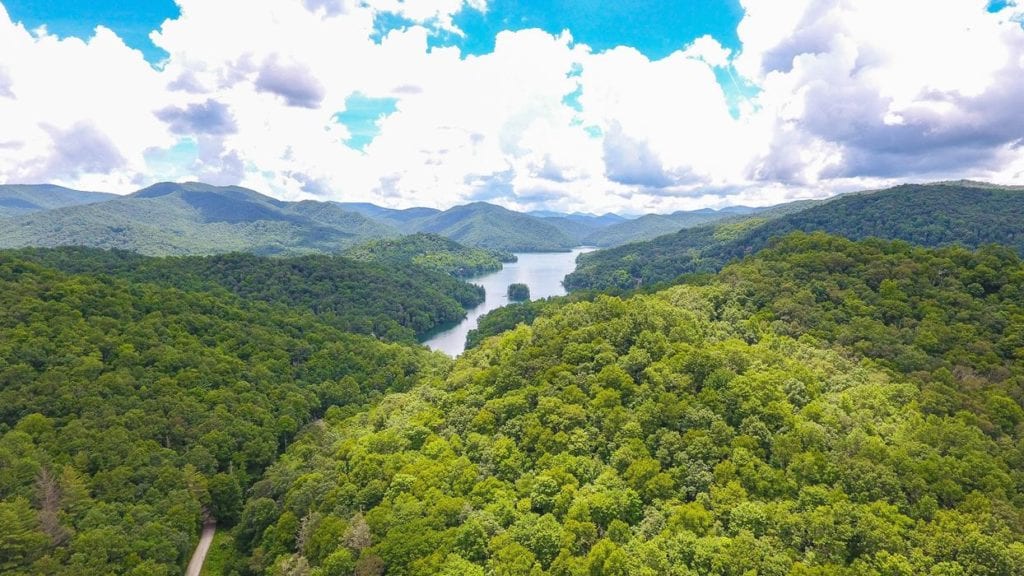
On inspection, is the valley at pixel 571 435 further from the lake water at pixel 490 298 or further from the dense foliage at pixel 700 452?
→ the lake water at pixel 490 298

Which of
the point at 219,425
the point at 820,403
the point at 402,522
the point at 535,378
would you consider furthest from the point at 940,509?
the point at 219,425

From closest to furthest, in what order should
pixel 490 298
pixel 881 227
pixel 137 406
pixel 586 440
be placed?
pixel 586 440 → pixel 137 406 → pixel 881 227 → pixel 490 298

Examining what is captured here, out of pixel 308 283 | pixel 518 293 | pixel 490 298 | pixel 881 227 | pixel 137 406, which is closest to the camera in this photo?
pixel 137 406

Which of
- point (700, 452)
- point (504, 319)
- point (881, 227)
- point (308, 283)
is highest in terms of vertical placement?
point (881, 227)

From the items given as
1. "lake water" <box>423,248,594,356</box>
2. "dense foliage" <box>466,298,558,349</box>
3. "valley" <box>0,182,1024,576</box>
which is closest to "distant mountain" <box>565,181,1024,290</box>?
"lake water" <box>423,248,594,356</box>

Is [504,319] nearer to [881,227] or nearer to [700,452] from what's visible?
[700,452]

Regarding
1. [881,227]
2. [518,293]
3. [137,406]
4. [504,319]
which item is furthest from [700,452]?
[881,227]

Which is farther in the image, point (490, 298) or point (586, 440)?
point (490, 298)

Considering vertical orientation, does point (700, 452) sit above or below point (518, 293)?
above
